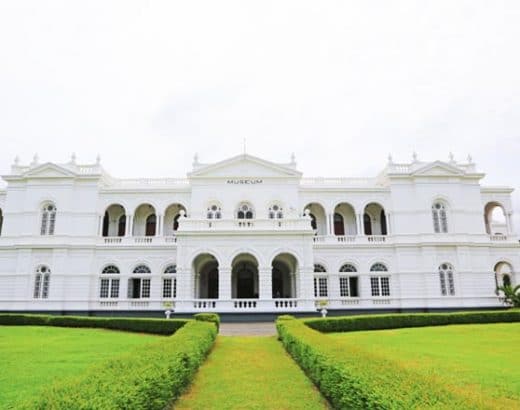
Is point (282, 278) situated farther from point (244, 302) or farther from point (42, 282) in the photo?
point (42, 282)

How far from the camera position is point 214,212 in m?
31.7

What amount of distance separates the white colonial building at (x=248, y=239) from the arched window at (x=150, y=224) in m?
1.04

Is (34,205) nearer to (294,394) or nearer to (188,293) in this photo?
(188,293)

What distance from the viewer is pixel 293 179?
3222cm

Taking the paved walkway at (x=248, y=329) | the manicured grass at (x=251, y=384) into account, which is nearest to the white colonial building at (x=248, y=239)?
the paved walkway at (x=248, y=329)

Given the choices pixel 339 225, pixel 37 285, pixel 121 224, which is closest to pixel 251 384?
pixel 339 225

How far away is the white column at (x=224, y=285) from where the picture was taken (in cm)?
2631

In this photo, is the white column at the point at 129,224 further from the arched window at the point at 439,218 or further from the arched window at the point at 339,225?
the arched window at the point at 439,218

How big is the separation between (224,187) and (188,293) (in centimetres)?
921

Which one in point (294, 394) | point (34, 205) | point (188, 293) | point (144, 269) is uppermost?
point (34, 205)

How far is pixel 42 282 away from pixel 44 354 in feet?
65.3

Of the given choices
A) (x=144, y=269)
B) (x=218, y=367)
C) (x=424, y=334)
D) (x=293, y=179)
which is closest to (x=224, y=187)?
(x=293, y=179)

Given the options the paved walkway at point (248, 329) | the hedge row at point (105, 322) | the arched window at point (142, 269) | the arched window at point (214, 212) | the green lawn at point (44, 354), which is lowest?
the paved walkway at point (248, 329)

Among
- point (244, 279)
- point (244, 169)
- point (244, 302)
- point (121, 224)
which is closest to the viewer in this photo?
point (244, 302)
